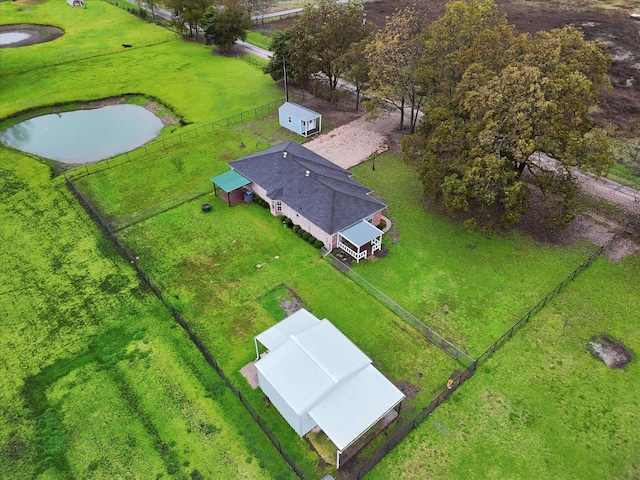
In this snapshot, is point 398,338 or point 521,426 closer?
point 521,426

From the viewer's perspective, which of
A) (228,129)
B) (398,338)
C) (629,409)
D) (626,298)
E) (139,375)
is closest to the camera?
(629,409)

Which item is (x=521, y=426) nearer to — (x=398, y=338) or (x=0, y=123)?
(x=398, y=338)

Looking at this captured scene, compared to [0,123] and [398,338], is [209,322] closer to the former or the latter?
[398,338]

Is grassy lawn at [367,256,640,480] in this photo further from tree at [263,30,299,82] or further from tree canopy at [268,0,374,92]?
tree at [263,30,299,82]

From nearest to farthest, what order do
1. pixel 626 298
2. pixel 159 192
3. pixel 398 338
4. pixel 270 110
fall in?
pixel 398 338
pixel 626 298
pixel 159 192
pixel 270 110

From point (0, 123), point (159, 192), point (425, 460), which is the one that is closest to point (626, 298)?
point (425, 460)

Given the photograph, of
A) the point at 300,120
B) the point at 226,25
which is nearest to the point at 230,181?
the point at 300,120
